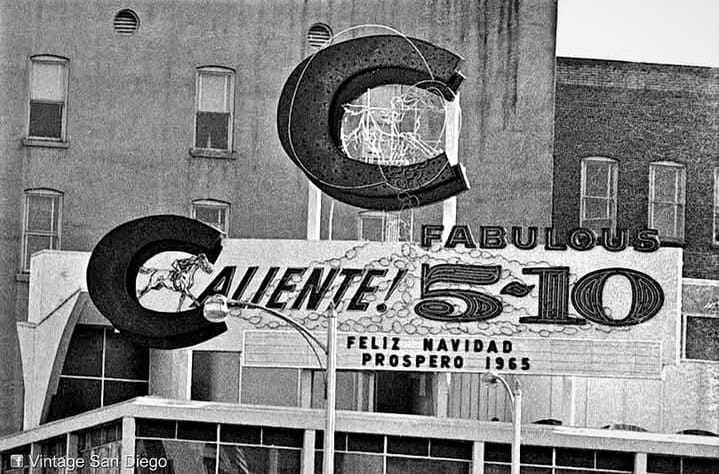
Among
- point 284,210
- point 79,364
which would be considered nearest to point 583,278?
point 284,210

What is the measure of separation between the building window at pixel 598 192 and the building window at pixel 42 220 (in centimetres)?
1579

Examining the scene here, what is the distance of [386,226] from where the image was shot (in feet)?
166

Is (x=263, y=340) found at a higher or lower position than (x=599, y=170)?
lower

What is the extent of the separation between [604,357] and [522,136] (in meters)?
9.73

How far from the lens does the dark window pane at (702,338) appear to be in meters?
55.7

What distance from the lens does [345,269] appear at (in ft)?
153

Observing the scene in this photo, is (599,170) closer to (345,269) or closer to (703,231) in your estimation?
(703,231)

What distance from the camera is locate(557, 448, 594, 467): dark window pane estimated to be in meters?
44.6

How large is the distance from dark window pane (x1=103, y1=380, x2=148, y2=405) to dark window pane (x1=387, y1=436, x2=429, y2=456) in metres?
9.04

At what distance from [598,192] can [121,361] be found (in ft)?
52.1

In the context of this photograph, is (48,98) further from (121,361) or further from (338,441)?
(338,441)

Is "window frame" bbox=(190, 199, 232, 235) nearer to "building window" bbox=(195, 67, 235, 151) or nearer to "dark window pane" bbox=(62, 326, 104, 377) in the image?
"building window" bbox=(195, 67, 235, 151)

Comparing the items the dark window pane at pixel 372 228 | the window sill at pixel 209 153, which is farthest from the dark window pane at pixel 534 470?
the window sill at pixel 209 153

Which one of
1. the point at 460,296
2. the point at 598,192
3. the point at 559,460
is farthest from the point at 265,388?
the point at 598,192
